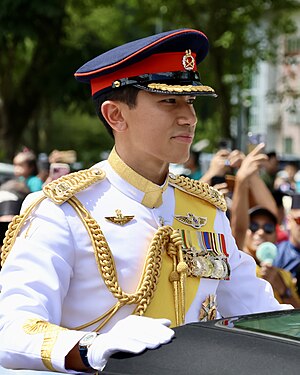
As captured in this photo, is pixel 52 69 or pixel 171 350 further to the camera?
pixel 52 69

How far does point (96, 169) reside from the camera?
3.17 m

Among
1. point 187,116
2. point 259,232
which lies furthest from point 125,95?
point 259,232

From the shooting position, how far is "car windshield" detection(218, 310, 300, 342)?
8.00 feet

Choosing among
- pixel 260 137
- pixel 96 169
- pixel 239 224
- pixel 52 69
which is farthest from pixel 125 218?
pixel 52 69

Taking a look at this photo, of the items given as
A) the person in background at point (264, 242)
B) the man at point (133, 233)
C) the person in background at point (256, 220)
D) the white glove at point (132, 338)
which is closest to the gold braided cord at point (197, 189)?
the man at point (133, 233)

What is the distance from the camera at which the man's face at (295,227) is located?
6539 mm

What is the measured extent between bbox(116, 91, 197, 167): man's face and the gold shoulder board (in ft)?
0.56

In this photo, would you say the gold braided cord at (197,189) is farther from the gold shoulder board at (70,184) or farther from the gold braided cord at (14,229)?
the gold braided cord at (14,229)

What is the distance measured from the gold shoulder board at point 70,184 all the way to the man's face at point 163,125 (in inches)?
6.7

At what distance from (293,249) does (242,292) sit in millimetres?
3361

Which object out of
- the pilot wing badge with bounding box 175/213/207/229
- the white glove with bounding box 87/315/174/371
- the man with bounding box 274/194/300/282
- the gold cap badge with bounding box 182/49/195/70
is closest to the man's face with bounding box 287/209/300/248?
the man with bounding box 274/194/300/282

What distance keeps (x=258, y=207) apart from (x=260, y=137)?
2.55ft

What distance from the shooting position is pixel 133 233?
3.01 metres

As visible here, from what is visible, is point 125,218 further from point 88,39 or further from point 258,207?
point 88,39
